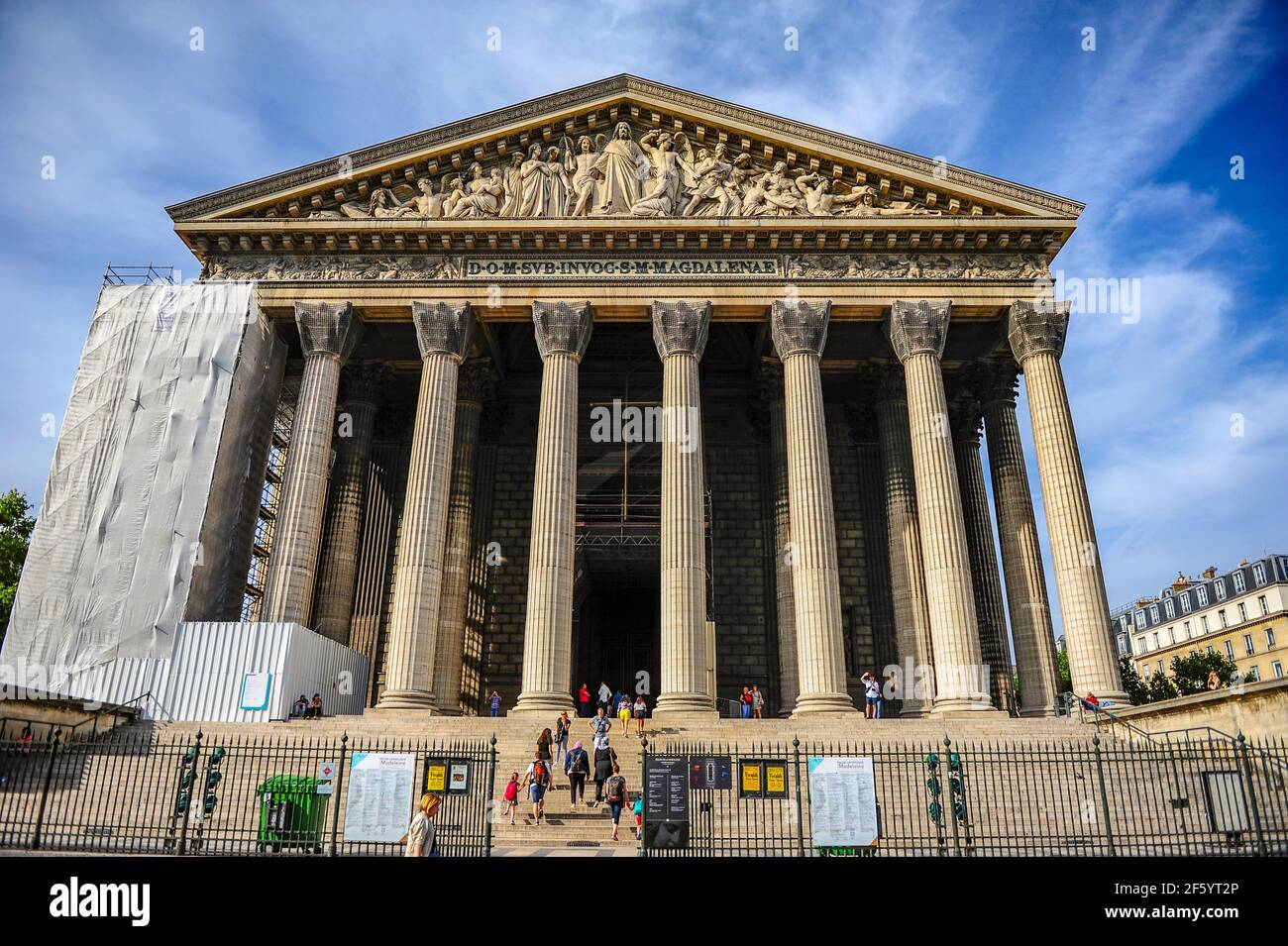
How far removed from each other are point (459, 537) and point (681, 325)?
10188 millimetres

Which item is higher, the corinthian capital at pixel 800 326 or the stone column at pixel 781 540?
the corinthian capital at pixel 800 326

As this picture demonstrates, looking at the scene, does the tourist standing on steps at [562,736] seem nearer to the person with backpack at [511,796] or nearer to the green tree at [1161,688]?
the person with backpack at [511,796]

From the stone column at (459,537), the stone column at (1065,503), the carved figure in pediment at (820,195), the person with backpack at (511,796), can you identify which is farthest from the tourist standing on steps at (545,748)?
the carved figure in pediment at (820,195)

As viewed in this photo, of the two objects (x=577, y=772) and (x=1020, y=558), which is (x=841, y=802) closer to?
(x=577, y=772)

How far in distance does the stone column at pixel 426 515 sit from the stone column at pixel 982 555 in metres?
16.2

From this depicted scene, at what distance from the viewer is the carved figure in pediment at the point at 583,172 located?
90.5 ft

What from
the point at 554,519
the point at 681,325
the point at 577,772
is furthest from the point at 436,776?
the point at 681,325

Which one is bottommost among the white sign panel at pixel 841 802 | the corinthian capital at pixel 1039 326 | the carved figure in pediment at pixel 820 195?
the white sign panel at pixel 841 802

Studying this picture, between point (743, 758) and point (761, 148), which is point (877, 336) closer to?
point (761, 148)

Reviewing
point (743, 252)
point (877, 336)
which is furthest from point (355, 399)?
point (877, 336)

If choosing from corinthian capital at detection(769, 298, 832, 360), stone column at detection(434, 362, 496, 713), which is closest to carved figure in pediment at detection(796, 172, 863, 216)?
corinthian capital at detection(769, 298, 832, 360)

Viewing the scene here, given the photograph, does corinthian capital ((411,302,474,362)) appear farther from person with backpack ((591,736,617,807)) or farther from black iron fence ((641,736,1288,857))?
black iron fence ((641,736,1288,857))

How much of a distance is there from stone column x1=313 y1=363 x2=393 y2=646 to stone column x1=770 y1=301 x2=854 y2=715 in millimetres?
14382

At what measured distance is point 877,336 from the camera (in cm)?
2964
